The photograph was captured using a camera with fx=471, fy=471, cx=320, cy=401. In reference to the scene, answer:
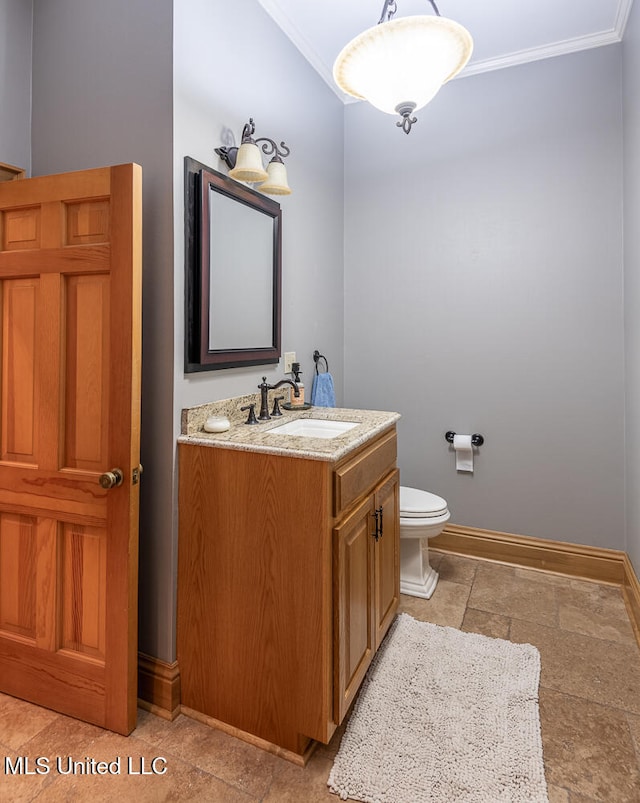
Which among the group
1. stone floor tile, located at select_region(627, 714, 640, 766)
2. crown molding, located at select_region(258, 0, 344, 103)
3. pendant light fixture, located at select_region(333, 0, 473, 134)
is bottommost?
stone floor tile, located at select_region(627, 714, 640, 766)

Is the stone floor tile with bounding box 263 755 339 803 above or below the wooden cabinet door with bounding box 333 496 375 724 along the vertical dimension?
below

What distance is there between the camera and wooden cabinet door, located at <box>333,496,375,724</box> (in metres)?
1.47

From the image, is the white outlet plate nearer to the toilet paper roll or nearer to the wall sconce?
the wall sconce

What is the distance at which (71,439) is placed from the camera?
1.64 m

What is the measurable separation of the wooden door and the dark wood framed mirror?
9.9 inches

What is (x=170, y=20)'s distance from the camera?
63.5 inches

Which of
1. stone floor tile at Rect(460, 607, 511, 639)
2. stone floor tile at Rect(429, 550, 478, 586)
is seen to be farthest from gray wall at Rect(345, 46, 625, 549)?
stone floor tile at Rect(460, 607, 511, 639)

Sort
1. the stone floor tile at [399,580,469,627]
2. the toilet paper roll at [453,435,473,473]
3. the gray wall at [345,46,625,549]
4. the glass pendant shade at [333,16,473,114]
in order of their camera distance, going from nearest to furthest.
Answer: the glass pendant shade at [333,16,473,114], the stone floor tile at [399,580,469,627], the gray wall at [345,46,625,549], the toilet paper roll at [453,435,473,473]

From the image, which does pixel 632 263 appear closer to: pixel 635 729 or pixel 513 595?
pixel 513 595

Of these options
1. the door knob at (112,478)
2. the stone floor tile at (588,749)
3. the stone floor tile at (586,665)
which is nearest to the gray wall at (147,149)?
the door knob at (112,478)

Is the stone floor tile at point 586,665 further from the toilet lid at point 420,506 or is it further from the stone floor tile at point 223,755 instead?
the stone floor tile at point 223,755

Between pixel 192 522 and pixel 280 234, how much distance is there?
4.64 ft

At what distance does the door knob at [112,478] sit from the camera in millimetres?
1493

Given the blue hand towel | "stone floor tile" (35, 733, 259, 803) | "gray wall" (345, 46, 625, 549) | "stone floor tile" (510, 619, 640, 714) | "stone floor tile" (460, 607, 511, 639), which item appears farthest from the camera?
the blue hand towel
